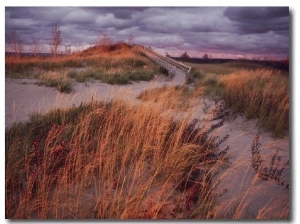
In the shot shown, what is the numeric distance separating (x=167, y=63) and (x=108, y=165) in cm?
125

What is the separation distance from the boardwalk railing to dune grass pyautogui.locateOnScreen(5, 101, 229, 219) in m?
0.49

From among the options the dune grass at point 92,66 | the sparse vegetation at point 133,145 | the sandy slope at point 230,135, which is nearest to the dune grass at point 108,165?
the sparse vegetation at point 133,145

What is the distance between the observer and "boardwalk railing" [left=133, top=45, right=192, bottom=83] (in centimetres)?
312

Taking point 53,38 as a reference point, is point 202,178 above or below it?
below

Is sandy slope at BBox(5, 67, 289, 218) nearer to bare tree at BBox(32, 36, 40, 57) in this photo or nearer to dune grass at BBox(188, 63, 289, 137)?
dune grass at BBox(188, 63, 289, 137)

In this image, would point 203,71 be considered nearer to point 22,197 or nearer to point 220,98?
point 220,98

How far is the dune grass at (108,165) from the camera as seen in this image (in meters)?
2.56

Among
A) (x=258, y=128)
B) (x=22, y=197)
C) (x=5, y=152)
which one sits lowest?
(x=22, y=197)

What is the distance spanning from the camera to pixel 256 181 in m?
2.77

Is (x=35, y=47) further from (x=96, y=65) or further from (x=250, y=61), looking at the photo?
(x=250, y=61)

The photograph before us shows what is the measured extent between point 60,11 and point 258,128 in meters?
2.34

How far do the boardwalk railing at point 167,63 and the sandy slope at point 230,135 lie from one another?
65 mm

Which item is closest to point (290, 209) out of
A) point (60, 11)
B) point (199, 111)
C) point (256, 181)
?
point (256, 181)

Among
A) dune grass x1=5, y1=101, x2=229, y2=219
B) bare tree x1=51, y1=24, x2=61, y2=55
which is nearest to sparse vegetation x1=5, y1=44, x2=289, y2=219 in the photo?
dune grass x1=5, y1=101, x2=229, y2=219
